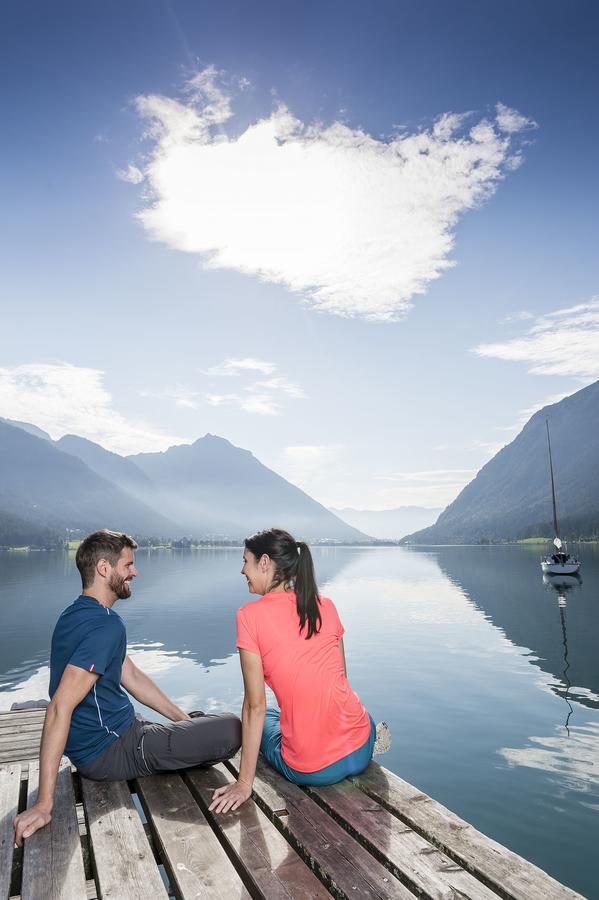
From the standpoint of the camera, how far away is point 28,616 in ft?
131

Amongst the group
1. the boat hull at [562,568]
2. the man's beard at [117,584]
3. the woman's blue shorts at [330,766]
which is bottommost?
the boat hull at [562,568]

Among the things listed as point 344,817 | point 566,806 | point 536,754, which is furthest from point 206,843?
point 536,754

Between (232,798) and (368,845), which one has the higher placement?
(232,798)

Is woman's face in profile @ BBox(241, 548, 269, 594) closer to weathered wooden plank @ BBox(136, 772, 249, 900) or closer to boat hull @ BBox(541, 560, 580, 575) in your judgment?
weathered wooden plank @ BBox(136, 772, 249, 900)

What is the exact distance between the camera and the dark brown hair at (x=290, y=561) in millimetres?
5789

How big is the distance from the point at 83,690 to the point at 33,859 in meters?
1.30

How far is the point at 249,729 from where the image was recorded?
5.68 meters

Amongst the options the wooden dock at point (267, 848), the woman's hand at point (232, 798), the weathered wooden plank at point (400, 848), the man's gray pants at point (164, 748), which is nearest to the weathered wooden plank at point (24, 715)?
the wooden dock at point (267, 848)

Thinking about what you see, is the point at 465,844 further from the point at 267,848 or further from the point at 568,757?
the point at 568,757

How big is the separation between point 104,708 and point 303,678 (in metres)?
2.13

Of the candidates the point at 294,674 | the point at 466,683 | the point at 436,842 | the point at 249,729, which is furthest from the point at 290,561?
the point at 466,683

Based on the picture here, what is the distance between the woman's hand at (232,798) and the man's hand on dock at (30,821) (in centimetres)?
144

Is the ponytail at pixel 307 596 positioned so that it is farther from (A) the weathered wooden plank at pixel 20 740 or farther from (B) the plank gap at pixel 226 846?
(A) the weathered wooden plank at pixel 20 740

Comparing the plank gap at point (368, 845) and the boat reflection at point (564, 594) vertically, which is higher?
the plank gap at point (368, 845)
